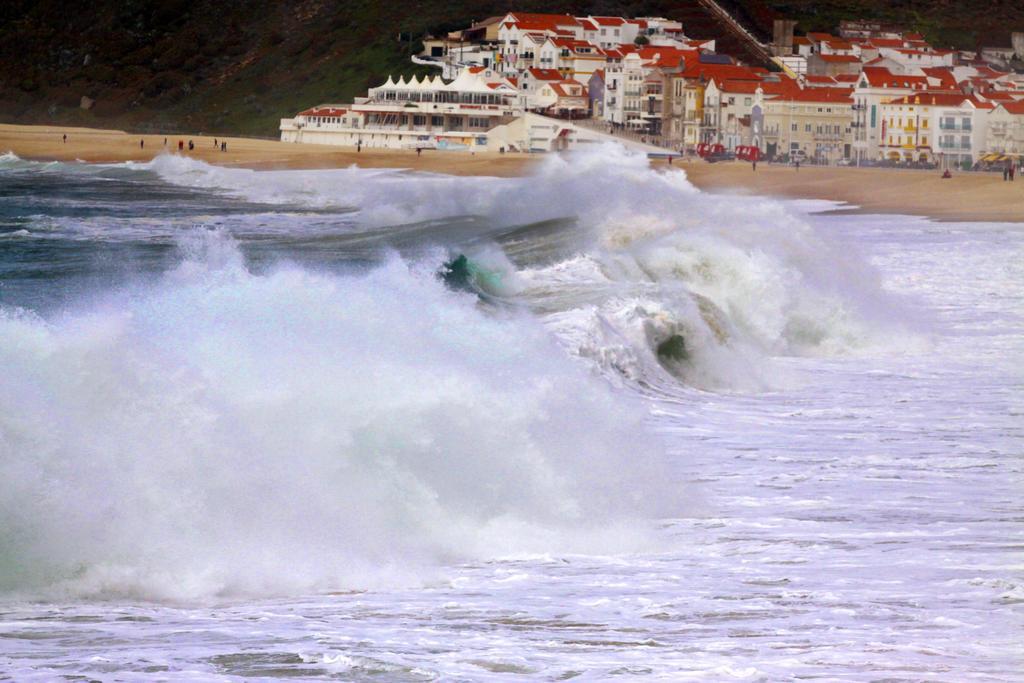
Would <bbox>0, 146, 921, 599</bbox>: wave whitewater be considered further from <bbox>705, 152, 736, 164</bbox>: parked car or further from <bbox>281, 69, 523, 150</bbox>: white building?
<bbox>281, 69, 523, 150</bbox>: white building

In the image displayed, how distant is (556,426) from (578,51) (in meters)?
108

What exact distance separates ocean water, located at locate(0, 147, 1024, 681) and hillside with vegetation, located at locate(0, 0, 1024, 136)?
104 metres

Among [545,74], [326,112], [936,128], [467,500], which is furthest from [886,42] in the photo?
[467,500]

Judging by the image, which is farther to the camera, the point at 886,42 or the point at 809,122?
the point at 886,42

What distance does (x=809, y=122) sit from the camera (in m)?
97.8

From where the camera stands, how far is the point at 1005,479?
12.7 metres

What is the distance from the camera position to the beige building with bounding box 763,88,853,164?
318 feet

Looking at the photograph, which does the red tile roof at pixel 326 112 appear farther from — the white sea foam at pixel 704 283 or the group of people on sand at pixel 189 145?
the white sea foam at pixel 704 283

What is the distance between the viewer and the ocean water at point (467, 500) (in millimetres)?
8469

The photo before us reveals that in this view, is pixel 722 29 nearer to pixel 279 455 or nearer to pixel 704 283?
pixel 704 283

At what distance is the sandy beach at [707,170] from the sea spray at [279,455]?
39.5m

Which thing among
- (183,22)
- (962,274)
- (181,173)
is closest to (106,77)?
(183,22)

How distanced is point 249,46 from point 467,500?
131388 millimetres

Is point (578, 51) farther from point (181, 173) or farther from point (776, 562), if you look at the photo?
point (776, 562)
